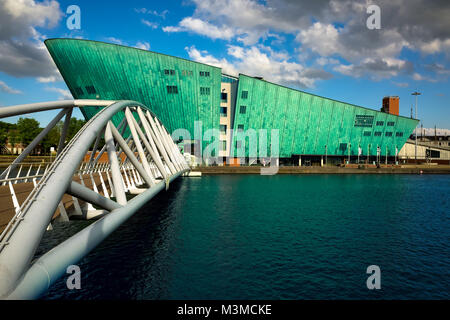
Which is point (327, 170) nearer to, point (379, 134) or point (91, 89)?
point (379, 134)

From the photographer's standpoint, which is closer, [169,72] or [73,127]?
[169,72]

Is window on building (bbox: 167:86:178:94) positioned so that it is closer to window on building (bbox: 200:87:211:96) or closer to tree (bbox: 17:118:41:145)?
window on building (bbox: 200:87:211:96)

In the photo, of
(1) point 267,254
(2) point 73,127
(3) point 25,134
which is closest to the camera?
(1) point 267,254

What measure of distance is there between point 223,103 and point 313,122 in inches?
979

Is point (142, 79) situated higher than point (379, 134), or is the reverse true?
point (142, 79)

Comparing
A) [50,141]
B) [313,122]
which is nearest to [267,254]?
[313,122]

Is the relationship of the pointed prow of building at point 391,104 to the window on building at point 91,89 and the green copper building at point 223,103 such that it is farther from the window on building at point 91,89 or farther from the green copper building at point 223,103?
the window on building at point 91,89

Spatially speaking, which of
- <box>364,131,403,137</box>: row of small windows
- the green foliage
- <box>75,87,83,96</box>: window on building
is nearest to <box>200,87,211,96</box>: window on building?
<box>75,87,83,96</box>: window on building

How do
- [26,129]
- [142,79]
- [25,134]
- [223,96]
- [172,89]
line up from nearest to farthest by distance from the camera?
[142,79] < [172,89] < [223,96] < [25,134] < [26,129]

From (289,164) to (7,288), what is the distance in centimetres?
8702

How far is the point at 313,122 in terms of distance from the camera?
279 feet

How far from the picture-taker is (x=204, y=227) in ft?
71.0

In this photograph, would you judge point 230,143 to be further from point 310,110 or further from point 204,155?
point 310,110

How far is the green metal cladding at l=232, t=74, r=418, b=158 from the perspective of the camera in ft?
264
